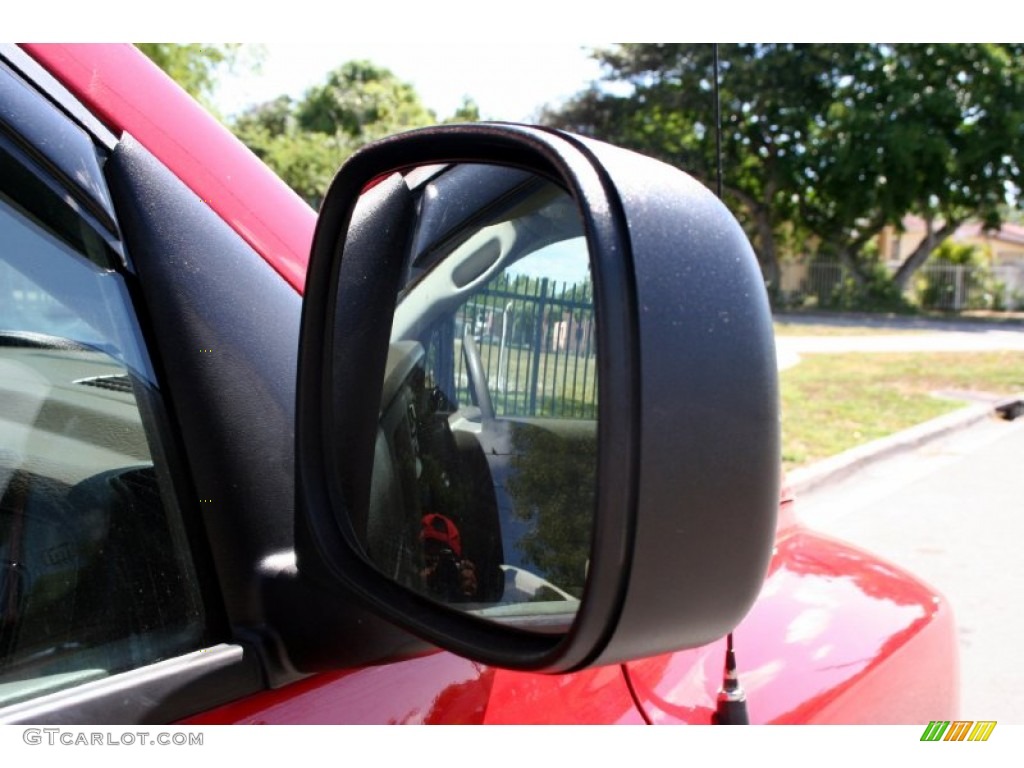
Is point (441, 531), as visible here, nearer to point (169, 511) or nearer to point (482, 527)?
point (482, 527)

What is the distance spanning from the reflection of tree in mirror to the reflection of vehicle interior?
0.40 metres

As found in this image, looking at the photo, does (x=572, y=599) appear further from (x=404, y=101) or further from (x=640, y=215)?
(x=404, y=101)

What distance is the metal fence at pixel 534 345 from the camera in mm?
1006

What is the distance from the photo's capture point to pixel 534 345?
3.67ft

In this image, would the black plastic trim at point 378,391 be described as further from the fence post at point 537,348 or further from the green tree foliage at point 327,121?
the green tree foliage at point 327,121

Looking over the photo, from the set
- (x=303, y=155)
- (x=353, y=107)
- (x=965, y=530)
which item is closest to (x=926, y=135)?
(x=303, y=155)

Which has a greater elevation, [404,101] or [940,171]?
[404,101]

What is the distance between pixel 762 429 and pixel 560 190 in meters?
0.34

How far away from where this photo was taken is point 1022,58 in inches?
1043

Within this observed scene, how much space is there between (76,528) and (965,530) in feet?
20.8

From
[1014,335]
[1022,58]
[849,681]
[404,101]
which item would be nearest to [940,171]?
[1022,58]

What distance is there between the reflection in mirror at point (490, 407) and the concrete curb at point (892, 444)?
253 inches

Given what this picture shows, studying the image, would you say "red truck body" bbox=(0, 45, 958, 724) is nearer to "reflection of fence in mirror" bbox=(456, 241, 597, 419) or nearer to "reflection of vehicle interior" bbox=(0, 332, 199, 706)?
"reflection of vehicle interior" bbox=(0, 332, 199, 706)
